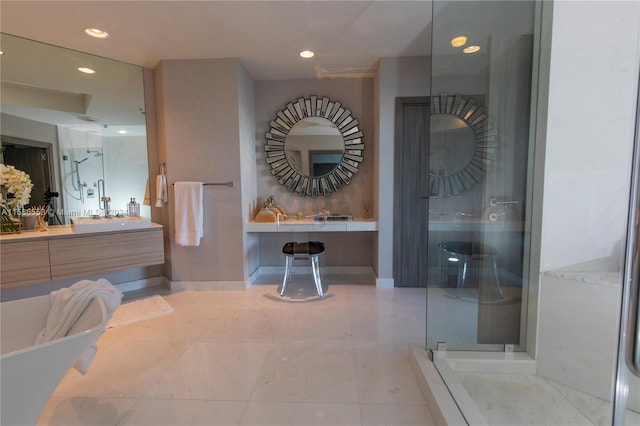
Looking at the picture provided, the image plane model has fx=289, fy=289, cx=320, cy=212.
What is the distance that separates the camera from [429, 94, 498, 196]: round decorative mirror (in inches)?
84.6

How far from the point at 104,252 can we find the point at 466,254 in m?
3.22

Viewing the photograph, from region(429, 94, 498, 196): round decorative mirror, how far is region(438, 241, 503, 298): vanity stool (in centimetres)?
42

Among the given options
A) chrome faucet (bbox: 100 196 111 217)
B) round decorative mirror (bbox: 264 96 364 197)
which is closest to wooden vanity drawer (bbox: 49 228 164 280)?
chrome faucet (bbox: 100 196 111 217)

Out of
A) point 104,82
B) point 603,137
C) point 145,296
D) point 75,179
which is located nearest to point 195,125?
point 104,82

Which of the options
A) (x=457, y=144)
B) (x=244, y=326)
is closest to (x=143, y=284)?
(x=244, y=326)

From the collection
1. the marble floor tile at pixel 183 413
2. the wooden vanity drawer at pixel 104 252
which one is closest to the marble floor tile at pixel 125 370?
the marble floor tile at pixel 183 413

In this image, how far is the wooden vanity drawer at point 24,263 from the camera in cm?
231

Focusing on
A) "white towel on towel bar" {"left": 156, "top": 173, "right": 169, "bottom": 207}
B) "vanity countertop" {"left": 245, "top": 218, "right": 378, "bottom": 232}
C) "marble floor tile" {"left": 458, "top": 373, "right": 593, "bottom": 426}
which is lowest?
"marble floor tile" {"left": 458, "top": 373, "right": 593, "bottom": 426}

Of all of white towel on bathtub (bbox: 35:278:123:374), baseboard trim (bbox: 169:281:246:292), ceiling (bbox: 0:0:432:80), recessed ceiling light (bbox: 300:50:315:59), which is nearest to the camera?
white towel on bathtub (bbox: 35:278:123:374)

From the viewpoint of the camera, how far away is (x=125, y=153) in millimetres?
3242

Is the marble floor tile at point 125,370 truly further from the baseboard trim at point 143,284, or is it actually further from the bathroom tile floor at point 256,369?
the baseboard trim at point 143,284

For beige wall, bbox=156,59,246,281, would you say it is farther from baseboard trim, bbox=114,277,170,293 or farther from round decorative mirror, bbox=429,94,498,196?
round decorative mirror, bbox=429,94,498,196

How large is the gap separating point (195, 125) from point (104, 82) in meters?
1.07

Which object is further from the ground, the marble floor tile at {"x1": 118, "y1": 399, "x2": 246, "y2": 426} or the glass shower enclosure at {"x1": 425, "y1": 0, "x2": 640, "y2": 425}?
the glass shower enclosure at {"x1": 425, "y1": 0, "x2": 640, "y2": 425}
